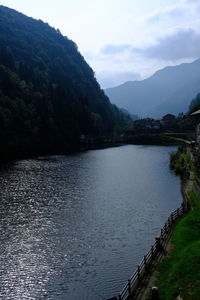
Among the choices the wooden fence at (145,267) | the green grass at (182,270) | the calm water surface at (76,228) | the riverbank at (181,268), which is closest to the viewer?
the green grass at (182,270)

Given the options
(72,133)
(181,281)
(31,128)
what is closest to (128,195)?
(181,281)

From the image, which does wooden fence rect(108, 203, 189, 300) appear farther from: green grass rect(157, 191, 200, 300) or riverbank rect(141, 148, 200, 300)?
green grass rect(157, 191, 200, 300)

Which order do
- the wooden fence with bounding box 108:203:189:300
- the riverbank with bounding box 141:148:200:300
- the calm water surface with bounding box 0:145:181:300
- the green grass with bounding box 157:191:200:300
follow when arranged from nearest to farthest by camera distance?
the green grass with bounding box 157:191:200:300, the riverbank with bounding box 141:148:200:300, the wooden fence with bounding box 108:203:189:300, the calm water surface with bounding box 0:145:181:300

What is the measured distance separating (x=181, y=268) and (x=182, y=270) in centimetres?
38

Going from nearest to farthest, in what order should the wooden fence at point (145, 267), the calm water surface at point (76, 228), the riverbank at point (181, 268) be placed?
the riverbank at point (181, 268) → the wooden fence at point (145, 267) → the calm water surface at point (76, 228)

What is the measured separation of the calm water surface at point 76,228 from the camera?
33.8 metres

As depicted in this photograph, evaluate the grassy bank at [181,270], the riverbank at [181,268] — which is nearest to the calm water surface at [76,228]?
the riverbank at [181,268]

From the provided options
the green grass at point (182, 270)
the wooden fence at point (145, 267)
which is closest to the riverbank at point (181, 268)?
the green grass at point (182, 270)

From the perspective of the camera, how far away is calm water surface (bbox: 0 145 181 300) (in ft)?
111

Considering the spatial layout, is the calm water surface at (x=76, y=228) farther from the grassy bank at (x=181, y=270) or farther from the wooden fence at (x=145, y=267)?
the grassy bank at (x=181, y=270)

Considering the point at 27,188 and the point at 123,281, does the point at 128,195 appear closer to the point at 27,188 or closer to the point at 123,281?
the point at 27,188

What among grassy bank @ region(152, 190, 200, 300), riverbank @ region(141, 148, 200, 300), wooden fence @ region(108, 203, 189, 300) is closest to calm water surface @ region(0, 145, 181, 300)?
wooden fence @ region(108, 203, 189, 300)

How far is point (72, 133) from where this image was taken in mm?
198625

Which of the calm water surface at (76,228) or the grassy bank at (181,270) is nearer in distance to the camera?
the grassy bank at (181,270)
